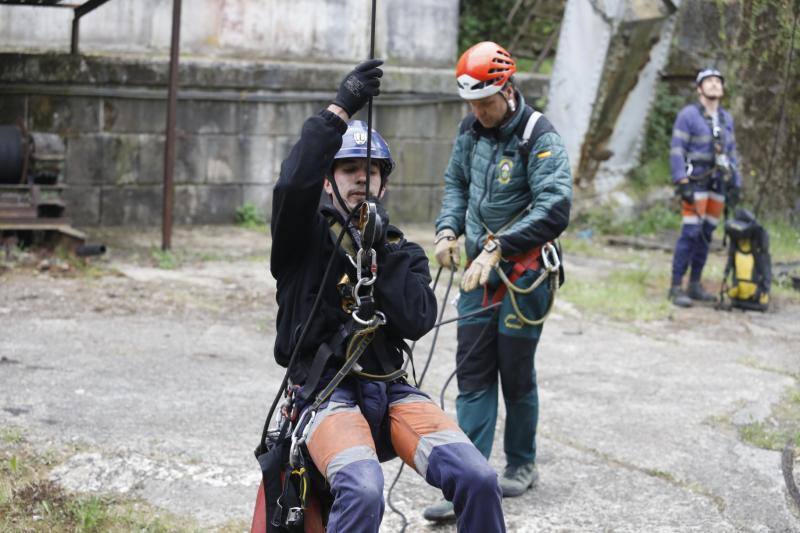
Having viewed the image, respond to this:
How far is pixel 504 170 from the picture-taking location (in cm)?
534

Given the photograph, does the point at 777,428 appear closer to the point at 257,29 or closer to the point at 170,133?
the point at 170,133

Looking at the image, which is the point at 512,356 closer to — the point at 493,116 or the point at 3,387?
the point at 493,116

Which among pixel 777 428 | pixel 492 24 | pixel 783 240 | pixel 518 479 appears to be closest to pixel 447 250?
pixel 518 479

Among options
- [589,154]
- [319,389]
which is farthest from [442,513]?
[589,154]

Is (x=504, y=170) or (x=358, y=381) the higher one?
(x=504, y=170)

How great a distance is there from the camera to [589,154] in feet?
45.8

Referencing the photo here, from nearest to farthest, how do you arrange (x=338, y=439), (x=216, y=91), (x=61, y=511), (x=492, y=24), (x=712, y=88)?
(x=338, y=439)
(x=61, y=511)
(x=712, y=88)
(x=216, y=91)
(x=492, y=24)

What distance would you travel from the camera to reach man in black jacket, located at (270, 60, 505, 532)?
362 cm

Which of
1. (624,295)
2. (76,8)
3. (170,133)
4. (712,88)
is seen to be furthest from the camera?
(170,133)

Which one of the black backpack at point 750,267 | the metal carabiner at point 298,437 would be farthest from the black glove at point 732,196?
the metal carabiner at point 298,437

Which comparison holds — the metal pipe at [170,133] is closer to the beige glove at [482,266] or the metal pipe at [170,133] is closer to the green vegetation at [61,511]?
the green vegetation at [61,511]

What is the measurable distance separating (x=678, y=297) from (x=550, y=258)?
5.38m

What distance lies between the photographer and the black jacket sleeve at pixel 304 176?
12.1ft

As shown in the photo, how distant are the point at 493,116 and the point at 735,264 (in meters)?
5.93
